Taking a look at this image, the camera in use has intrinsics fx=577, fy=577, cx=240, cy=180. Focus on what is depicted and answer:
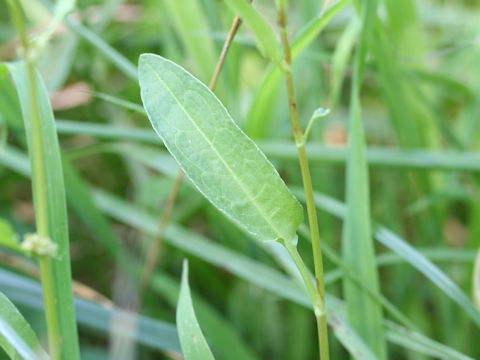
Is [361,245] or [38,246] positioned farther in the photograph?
[361,245]

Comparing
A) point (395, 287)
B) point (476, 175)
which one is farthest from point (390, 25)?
point (395, 287)

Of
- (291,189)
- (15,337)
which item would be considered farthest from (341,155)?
(15,337)

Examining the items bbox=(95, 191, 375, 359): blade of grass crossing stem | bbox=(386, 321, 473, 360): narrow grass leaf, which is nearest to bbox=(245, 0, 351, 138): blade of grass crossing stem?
bbox=(95, 191, 375, 359): blade of grass crossing stem

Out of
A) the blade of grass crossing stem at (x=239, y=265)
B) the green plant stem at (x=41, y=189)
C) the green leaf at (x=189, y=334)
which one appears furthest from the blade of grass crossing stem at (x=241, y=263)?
the green plant stem at (x=41, y=189)

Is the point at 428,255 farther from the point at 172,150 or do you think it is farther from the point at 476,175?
the point at 172,150

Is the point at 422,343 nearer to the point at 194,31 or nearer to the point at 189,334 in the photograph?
the point at 189,334

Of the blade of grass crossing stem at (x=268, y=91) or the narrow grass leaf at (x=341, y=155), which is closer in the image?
the blade of grass crossing stem at (x=268, y=91)

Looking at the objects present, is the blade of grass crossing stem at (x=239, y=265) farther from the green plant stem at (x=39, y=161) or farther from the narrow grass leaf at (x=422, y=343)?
the green plant stem at (x=39, y=161)

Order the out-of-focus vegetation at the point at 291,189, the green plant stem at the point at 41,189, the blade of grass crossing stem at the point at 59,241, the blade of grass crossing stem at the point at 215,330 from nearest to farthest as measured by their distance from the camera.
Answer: the green plant stem at the point at 41,189, the blade of grass crossing stem at the point at 59,241, the out-of-focus vegetation at the point at 291,189, the blade of grass crossing stem at the point at 215,330
